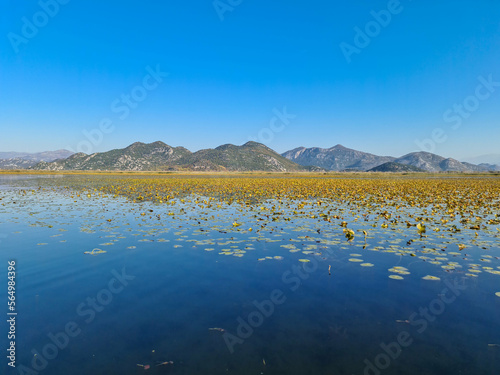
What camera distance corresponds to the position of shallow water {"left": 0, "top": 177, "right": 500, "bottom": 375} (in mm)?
4266

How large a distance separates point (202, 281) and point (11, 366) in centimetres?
395

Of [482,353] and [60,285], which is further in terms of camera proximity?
[60,285]

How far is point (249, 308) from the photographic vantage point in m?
5.89

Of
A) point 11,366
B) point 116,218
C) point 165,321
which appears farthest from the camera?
point 116,218

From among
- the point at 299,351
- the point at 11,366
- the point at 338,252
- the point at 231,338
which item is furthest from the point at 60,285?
the point at 338,252

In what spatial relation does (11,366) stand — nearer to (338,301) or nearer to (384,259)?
(338,301)

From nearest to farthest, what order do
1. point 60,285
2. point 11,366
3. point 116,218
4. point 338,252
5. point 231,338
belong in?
point 11,366 → point 231,338 → point 60,285 → point 338,252 → point 116,218

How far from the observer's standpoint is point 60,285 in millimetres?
7098

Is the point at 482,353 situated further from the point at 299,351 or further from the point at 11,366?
the point at 11,366

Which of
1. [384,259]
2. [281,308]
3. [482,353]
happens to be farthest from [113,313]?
[384,259]

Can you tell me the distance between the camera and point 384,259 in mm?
9055

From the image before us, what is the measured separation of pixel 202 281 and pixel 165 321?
6.58ft

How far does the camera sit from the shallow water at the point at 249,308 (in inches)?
168

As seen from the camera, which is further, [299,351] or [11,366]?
[299,351]
